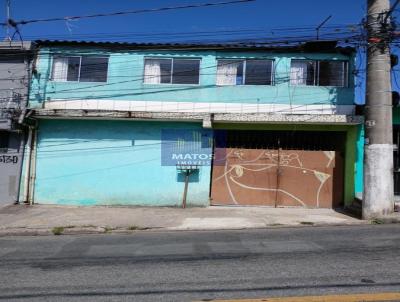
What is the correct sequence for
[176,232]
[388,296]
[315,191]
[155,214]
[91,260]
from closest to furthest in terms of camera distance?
[388,296]
[91,260]
[176,232]
[155,214]
[315,191]

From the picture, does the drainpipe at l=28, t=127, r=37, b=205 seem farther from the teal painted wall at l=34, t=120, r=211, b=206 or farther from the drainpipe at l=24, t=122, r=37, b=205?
the teal painted wall at l=34, t=120, r=211, b=206

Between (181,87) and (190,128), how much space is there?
139 centimetres

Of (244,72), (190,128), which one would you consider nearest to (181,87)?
(190,128)

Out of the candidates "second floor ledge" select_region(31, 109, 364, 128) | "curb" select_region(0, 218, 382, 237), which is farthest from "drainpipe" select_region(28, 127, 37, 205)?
"curb" select_region(0, 218, 382, 237)

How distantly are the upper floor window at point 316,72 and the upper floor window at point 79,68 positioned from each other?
6348 millimetres

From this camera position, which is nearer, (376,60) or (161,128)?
(376,60)

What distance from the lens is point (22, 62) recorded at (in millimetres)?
16594

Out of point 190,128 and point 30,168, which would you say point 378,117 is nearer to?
point 190,128

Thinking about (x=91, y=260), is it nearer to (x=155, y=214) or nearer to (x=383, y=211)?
(x=155, y=214)

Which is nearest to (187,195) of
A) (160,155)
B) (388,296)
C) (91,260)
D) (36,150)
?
(160,155)

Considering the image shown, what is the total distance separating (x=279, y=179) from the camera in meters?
16.2

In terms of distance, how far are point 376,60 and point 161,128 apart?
6930 mm

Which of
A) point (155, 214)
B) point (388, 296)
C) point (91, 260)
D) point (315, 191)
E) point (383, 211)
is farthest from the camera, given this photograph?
point (315, 191)

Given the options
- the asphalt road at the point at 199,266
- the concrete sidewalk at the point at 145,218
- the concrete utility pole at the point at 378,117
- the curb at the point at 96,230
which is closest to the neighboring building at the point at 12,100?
the concrete sidewalk at the point at 145,218
